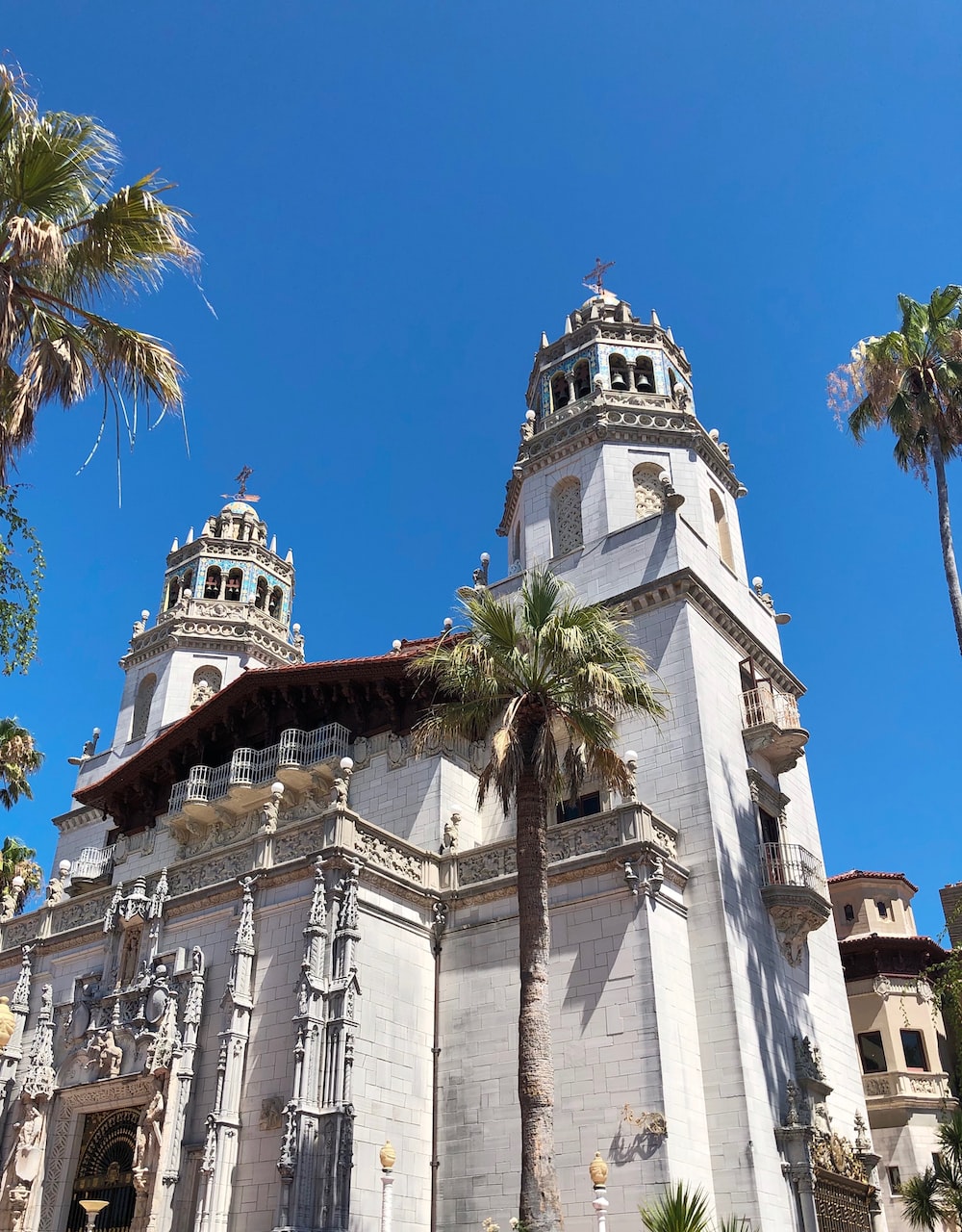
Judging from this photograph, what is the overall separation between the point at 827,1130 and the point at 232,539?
103 feet

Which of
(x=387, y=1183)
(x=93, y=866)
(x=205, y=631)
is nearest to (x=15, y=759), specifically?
(x=93, y=866)

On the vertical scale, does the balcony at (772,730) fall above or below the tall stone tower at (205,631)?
below

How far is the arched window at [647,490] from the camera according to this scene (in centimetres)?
2944

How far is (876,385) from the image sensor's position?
24875 millimetres

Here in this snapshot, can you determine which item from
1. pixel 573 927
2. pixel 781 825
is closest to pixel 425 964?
pixel 573 927

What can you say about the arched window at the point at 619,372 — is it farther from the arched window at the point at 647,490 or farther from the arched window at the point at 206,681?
the arched window at the point at 206,681

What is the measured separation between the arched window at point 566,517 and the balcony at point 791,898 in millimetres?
9786

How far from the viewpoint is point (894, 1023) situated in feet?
121

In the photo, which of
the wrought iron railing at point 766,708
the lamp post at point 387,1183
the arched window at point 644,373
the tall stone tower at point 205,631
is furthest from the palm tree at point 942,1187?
the tall stone tower at point 205,631

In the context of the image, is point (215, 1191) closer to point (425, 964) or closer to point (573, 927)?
point (425, 964)

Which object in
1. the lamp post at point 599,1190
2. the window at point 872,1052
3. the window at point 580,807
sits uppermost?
the window at point 580,807

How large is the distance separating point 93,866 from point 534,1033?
21.5m

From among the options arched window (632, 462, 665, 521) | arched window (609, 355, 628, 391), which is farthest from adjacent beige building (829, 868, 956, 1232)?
arched window (609, 355, 628, 391)

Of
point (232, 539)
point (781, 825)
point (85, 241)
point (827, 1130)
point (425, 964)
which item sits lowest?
point (827, 1130)
